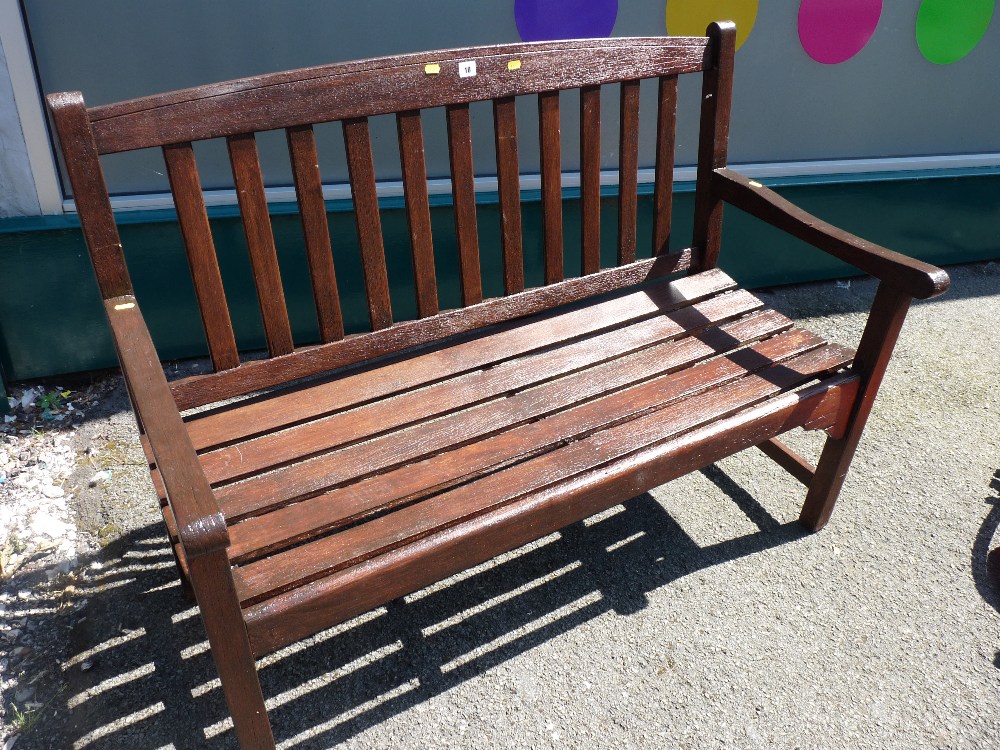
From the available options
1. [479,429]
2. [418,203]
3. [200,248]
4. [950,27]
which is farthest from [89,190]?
[950,27]

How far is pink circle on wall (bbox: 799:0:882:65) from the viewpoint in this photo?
3.21 metres

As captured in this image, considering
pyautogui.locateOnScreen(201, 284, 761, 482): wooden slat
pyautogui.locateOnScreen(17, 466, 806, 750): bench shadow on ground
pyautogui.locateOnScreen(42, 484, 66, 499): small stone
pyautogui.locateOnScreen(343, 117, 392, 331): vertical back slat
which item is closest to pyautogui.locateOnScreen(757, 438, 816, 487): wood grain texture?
pyautogui.locateOnScreen(17, 466, 806, 750): bench shadow on ground

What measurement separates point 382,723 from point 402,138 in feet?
4.66

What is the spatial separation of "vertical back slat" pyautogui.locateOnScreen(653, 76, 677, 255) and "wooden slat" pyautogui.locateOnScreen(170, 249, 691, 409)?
0.28 feet

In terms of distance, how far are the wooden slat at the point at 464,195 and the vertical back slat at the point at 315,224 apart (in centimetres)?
35

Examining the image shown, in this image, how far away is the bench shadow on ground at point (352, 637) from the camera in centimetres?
196

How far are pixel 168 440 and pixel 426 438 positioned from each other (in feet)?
2.10

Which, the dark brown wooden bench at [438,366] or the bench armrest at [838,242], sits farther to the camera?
the bench armrest at [838,242]

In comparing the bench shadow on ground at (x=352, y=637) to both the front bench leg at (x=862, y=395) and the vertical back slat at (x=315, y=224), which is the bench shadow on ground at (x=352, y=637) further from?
the vertical back slat at (x=315, y=224)

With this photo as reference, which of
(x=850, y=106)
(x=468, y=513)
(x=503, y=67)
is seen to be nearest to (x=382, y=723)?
(x=468, y=513)

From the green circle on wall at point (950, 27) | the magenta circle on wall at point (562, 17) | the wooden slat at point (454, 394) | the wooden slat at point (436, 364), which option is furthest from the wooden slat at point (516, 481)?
the green circle on wall at point (950, 27)

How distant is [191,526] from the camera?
4.33ft

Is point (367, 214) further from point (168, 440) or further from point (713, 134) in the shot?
point (713, 134)

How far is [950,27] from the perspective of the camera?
3.43 meters
